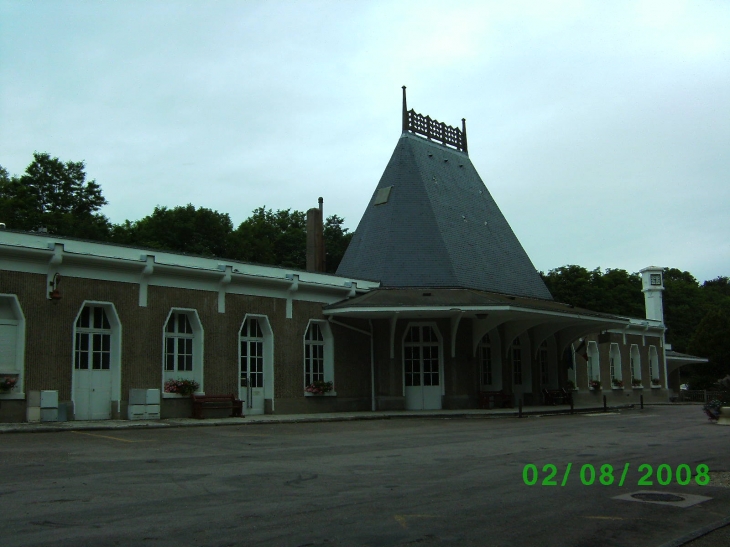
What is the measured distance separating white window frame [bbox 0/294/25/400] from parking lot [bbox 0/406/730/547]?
2438 mm

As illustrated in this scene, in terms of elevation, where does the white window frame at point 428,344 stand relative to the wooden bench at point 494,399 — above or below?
above

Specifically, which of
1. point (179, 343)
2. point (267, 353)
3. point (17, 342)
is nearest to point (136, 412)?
point (179, 343)

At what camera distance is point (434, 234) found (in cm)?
2930

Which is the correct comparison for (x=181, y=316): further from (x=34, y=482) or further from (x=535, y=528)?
(x=535, y=528)

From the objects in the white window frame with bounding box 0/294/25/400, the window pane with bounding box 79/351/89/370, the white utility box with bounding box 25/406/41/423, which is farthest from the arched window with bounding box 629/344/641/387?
the white window frame with bounding box 0/294/25/400

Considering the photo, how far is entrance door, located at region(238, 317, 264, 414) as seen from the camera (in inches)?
912

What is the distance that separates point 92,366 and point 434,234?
14138 millimetres

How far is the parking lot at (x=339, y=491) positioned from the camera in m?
6.57

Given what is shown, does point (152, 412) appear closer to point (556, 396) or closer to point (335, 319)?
point (335, 319)

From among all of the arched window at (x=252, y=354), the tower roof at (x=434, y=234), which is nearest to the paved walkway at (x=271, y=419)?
the arched window at (x=252, y=354)

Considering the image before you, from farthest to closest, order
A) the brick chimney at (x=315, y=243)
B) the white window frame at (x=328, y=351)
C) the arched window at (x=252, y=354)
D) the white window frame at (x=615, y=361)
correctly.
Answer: the white window frame at (x=615, y=361) < the brick chimney at (x=315, y=243) < the white window frame at (x=328, y=351) < the arched window at (x=252, y=354)

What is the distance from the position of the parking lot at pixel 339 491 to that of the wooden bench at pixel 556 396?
47.4 feet

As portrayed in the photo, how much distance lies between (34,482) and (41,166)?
42911 millimetres

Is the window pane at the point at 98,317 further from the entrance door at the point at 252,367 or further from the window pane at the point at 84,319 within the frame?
the entrance door at the point at 252,367
